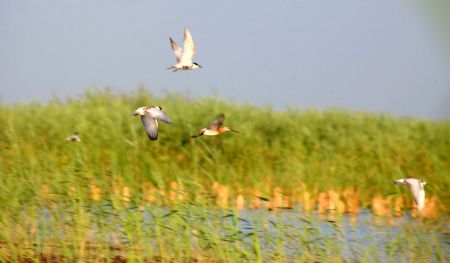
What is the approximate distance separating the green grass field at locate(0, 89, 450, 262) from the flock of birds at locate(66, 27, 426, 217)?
0.38 meters

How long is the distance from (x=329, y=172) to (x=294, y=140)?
1.25 meters

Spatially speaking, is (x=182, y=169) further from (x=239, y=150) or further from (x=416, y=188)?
(x=416, y=188)

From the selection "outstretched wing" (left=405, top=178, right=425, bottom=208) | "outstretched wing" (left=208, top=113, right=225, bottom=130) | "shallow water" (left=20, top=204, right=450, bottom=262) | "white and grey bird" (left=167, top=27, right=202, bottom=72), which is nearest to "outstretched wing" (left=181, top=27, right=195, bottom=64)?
"white and grey bird" (left=167, top=27, right=202, bottom=72)

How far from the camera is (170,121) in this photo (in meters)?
6.10

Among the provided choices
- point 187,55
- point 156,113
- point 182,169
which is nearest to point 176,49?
point 187,55

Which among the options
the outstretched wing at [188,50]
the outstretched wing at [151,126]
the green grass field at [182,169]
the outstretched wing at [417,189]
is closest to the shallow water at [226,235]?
the green grass field at [182,169]

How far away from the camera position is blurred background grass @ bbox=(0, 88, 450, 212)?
1005 cm

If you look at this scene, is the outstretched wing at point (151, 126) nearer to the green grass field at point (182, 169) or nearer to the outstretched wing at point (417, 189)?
the green grass field at point (182, 169)

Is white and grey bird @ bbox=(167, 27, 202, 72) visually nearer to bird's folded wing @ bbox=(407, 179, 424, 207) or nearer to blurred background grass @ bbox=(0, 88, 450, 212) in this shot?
blurred background grass @ bbox=(0, 88, 450, 212)

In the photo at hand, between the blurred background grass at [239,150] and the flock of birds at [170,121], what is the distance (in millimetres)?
1195

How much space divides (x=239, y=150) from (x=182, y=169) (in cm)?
86

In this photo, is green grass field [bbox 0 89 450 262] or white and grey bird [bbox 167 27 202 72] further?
white and grey bird [bbox 167 27 202 72]

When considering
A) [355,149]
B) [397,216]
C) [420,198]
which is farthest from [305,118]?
[420,198]

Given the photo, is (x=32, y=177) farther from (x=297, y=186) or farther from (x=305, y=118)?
(x=305, y=118)
